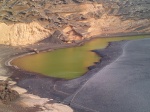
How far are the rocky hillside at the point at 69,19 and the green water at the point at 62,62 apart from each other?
528 centimetres

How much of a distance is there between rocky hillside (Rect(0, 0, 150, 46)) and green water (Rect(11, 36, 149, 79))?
17.3ft

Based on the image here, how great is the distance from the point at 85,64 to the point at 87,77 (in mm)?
6920

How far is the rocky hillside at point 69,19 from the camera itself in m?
45.8

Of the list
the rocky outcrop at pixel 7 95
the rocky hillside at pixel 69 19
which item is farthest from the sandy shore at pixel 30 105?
the rocky hillside at pixel 69 19

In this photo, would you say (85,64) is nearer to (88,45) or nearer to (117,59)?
Result: (117,59)

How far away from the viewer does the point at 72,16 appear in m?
52.8

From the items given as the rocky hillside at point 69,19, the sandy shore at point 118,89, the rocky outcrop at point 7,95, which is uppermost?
the rocky hillside at point 69,19

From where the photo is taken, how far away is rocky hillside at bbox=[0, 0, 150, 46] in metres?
45.8

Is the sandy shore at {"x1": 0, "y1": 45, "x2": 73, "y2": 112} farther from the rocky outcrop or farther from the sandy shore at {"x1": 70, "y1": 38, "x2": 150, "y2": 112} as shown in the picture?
the sandy shore at {"x1": 70, "y1": 38, "x2": 150, "y2": 112}

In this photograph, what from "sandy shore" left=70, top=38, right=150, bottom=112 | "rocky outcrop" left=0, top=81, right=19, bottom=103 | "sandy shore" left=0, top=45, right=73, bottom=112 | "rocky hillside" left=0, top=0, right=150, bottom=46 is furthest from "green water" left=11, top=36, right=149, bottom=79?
"rocky outcrop" left=0, top=81, right=19, bottom=103

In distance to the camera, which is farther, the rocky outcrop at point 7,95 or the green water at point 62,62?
the green water at point 62,62

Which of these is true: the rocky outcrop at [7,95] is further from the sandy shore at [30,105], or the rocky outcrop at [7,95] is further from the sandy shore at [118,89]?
the sandy shore at [118,89]

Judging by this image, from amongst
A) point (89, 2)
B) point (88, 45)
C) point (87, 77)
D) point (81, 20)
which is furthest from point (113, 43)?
point (87, 77)

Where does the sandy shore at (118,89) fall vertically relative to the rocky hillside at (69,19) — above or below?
below
